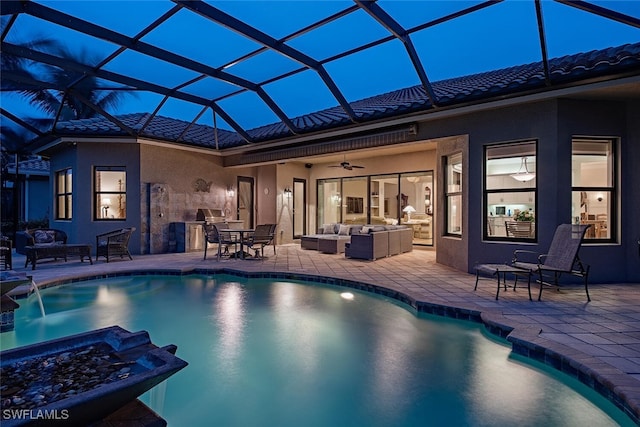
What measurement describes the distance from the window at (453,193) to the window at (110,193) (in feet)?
28.7

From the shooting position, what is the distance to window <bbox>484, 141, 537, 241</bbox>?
6.44 m

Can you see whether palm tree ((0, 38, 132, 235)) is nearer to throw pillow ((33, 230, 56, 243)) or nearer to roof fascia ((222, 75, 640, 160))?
throw pillow ((33, 230, 56, 243))

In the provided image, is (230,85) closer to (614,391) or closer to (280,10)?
(280,10)

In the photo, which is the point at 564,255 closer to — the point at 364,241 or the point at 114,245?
the point at 364,241

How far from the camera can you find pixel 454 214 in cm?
793

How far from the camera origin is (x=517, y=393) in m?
2.94

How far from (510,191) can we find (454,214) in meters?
1.49

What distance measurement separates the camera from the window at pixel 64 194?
10711mm

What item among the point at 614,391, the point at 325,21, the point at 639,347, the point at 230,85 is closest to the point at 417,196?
the point at 230,85

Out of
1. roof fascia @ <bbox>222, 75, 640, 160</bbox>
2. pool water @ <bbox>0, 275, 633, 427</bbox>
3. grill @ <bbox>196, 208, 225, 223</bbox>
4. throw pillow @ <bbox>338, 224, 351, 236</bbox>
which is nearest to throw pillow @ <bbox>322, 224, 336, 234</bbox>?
throw pillow @ <bbox>338, 224, 351, 236</bbox>

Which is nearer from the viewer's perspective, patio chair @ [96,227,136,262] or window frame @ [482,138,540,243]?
window frame @ [482,138,540,243]

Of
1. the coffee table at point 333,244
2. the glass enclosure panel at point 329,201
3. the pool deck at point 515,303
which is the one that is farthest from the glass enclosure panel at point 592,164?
the glass enclosure panel at point 329,201

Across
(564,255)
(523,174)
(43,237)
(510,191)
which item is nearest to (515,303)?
(564,255)

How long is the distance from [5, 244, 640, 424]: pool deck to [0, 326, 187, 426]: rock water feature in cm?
311
